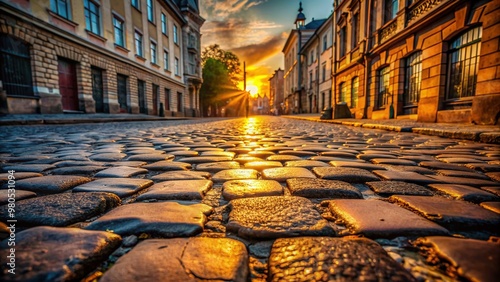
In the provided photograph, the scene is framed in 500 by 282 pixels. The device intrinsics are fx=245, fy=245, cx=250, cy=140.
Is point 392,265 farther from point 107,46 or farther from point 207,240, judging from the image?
point 107,46

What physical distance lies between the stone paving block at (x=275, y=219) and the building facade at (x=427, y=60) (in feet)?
23.3

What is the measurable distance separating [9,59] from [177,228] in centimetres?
1230

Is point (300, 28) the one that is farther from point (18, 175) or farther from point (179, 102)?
point (18, 175)

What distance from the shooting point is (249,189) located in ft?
4.23

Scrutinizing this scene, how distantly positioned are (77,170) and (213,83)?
34459mm

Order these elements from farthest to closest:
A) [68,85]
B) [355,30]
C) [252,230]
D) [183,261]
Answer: [355,30], [68,85], [252,230], [183,261]

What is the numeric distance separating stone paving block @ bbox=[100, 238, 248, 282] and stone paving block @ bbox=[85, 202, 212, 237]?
0.26 feet

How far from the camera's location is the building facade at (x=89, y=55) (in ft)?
30.3

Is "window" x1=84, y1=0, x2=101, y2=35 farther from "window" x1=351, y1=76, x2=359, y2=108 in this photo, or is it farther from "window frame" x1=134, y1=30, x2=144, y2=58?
"window" x1=351, y1=76, x2=359, y2=108

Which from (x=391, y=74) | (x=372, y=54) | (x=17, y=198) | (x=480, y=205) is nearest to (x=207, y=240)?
(x=17, y=198)

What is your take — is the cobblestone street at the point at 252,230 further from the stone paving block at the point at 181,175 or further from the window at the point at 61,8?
the window at the point at 61,8

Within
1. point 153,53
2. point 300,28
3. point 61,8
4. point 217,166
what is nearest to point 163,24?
point 153,53

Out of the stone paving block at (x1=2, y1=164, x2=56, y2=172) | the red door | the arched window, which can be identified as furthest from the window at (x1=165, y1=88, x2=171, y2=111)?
the stone paving block at (x1=2, y1=164, x2=56, y2=172)

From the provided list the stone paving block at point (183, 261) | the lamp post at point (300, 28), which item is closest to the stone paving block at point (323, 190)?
the stone paving block at point (183, 261)
